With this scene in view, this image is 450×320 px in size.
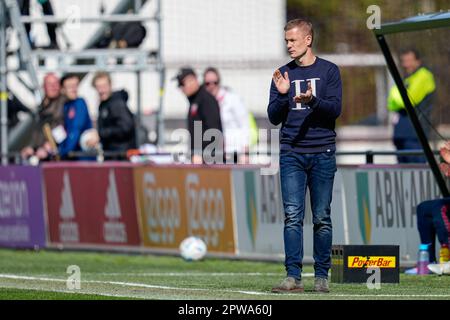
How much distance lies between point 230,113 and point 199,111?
4.35 feet

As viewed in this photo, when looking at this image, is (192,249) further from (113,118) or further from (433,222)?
(433,222)

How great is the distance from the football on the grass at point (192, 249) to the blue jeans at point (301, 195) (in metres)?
5.65

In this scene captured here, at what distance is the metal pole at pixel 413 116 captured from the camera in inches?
592

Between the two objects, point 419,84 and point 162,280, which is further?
point 419,84

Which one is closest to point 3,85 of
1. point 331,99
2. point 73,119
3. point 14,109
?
point 14,109

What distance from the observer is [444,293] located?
38.7 feet

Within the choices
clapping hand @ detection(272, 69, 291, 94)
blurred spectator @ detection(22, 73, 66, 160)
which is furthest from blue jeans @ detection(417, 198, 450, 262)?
blurred spectator @ detection(22, 73, 66, 160)

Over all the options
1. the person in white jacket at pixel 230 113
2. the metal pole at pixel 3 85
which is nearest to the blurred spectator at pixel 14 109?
the metal pole at pixel 3 85

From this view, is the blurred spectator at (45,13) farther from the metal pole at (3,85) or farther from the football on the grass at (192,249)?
the football on the grass at (192,249)

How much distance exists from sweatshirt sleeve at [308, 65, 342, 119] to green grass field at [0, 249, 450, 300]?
1442mm

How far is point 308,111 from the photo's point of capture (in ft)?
38.9
